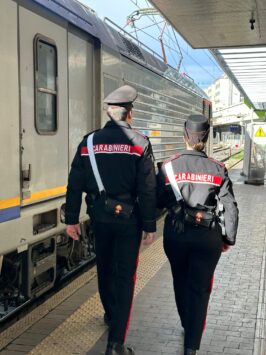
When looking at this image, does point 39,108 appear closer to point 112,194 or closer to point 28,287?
point 112,194

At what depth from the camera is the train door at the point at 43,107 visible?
428cm

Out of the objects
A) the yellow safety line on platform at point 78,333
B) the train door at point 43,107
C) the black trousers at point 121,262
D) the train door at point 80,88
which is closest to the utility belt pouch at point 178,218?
the black trousers at point 121,262

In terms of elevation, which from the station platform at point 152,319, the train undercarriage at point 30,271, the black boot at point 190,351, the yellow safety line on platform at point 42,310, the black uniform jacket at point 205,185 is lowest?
the yellow safety line on platform at point 42,310

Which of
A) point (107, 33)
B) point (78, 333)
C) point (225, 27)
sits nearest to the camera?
point (78, 333)

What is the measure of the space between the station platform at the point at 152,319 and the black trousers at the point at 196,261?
1.18ft

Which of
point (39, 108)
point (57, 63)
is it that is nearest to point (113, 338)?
point (39, 108)

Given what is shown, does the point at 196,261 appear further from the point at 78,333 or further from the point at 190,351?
the point at 78,333

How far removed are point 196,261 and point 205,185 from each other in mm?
545

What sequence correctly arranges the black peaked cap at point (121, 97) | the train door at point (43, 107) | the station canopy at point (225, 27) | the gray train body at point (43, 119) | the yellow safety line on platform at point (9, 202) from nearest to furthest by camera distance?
1. the black peaked cap at point (121, 97)
2. the yellow safety line on platform at point (9, 202)
3. the gray train body at point (43, 119)
4. the train door at point (43, 107)
5. the station canopy at point (225, 27)

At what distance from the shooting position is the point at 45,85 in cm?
467

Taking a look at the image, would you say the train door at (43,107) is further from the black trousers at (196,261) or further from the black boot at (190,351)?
the black boot at (190,351)

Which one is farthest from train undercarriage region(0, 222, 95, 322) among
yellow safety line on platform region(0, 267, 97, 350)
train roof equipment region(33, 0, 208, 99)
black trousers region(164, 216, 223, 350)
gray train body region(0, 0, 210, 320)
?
train roof equipment region(33, 0, 208, 99)

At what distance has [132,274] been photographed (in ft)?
12.6

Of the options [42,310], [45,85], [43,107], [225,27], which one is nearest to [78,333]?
[42,310]
